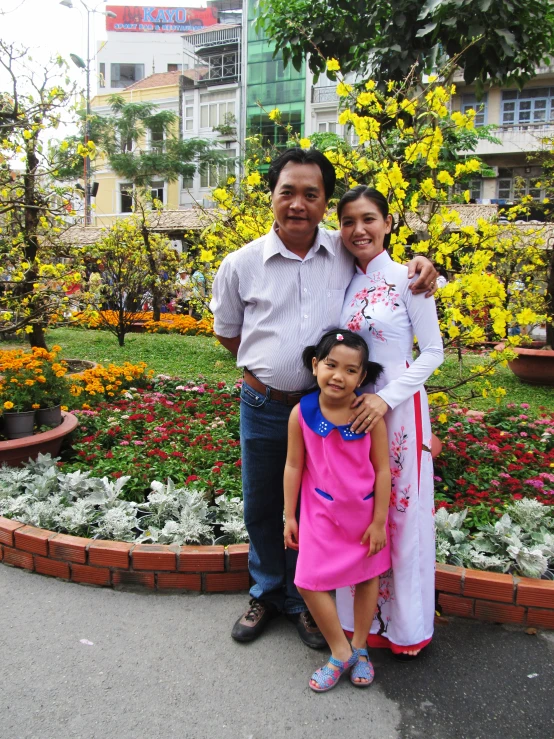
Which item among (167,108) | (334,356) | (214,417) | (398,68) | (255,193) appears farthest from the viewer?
(167,108)

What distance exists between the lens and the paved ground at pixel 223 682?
2.09 m

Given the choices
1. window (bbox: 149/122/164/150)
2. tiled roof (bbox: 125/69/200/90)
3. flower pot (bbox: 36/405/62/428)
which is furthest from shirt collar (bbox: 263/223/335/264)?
tiled roof (bbox: 125/69/200/90)

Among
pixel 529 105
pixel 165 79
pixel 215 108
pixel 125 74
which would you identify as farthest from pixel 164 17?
pixel 529 105

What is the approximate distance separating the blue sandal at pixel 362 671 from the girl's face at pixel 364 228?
1.49 m

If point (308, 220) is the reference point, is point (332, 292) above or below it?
below

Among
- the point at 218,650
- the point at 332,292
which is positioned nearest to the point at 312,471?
the point at 332,292

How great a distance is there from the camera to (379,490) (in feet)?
7.43

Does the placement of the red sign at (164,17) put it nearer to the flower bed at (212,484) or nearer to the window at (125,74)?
the window at (125,74)

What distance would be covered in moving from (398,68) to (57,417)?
371 centimetres

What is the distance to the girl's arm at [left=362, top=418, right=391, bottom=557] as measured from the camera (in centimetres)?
225

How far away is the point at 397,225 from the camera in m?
4.05

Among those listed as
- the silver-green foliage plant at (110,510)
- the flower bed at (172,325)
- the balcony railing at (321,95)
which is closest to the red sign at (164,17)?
the balcony railing at (321,95)

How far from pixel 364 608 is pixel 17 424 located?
3.10 meters

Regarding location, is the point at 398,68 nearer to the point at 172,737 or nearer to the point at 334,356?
the point at 334,356
